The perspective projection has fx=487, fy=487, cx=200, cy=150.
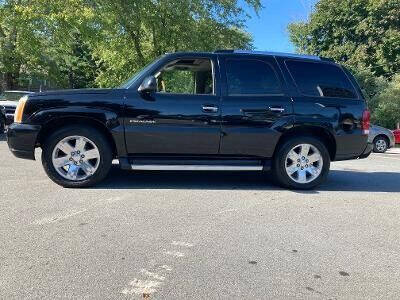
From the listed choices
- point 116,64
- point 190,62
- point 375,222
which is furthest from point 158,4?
point 375,222

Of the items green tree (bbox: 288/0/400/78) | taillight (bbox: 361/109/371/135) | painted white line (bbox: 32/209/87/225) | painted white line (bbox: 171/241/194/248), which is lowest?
painted white line (bbox: 171/241/194/248)

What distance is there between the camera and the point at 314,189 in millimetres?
7188

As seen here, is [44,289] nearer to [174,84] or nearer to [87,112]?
[87,112]

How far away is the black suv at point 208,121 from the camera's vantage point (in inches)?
253

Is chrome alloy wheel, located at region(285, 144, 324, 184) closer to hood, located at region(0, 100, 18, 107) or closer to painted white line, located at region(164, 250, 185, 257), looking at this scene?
painted white line, located at region(164, 250, 185, 257)

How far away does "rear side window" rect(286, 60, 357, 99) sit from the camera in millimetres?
7086

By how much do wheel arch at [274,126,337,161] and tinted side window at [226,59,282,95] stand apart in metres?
0.62

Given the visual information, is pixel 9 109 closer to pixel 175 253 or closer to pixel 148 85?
pixel 148 85

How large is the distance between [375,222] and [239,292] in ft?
8.70

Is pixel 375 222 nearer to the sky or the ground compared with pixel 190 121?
nearer to the ground

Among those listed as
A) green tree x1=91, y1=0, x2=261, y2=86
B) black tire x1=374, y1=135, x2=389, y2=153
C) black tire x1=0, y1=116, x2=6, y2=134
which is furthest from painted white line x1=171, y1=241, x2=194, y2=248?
green tree x1=91, y1=0, x2=261, y2=86

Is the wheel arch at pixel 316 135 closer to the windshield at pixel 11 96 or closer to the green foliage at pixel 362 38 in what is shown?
the windshield at pixel 11 96

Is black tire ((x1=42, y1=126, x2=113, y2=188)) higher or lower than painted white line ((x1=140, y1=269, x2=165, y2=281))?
higher

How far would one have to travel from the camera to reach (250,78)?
22.7ft
